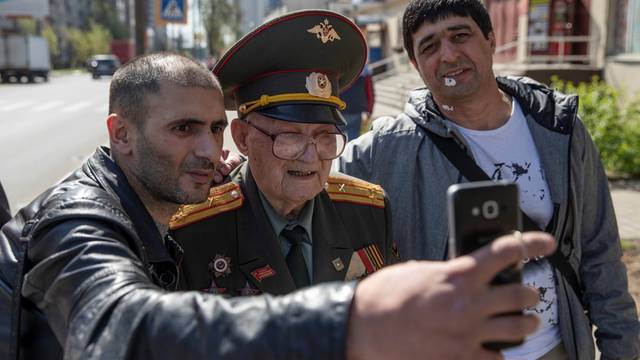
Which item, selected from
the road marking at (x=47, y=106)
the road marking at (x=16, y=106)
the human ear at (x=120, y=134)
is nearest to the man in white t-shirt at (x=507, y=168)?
the human ear at (x=120, y=134)

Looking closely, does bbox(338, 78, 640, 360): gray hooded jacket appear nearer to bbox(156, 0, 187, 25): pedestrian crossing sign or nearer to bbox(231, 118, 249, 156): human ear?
bbox(231, 118, 249, 156): human ear

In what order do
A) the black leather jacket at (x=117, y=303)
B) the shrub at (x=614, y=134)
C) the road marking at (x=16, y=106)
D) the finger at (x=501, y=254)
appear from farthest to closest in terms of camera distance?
the road marking at (x=16, y=106), the shrub at (x=614, y=134), the black leather jacket at (x=117, y=303), the finger at (x=501, y=254)

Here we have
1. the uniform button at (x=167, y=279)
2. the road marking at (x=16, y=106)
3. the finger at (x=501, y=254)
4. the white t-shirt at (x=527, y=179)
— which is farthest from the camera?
the road marking at (x=16, y=106)

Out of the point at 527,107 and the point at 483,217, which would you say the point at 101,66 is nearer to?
the point at 527,107

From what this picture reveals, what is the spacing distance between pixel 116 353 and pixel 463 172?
1.63 metres

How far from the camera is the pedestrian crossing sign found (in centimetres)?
952

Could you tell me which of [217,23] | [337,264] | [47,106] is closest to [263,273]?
[337,264]

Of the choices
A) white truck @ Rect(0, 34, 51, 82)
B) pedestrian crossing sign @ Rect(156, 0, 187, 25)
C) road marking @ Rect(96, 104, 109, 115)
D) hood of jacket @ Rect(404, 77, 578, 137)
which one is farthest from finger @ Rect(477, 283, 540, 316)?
white truck @ Rect(0, 34, 51, 82)

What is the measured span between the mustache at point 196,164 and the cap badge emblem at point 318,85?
627 mm

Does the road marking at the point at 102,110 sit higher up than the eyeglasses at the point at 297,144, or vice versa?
the eyeglasses at the point at 297,144

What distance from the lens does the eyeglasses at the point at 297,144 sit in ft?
6.45

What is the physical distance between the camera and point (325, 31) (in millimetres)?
2072

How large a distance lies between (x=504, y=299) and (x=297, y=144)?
1.23 m

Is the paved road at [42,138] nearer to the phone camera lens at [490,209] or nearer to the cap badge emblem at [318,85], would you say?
the cap badge emblem at [318,85]
